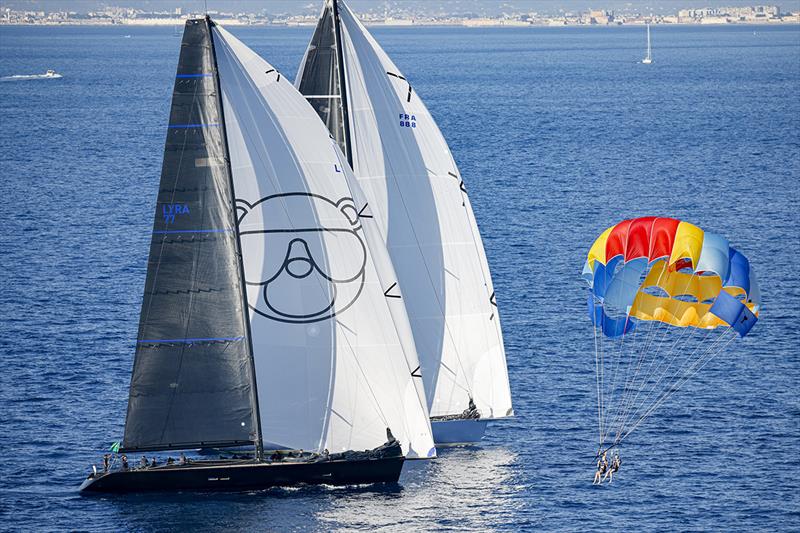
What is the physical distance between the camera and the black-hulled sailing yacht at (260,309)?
48.3 m

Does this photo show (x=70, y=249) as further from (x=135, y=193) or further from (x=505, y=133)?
(x=505, y=133)

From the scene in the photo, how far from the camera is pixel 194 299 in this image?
48719 millimetres

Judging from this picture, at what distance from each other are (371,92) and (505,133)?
385 feet

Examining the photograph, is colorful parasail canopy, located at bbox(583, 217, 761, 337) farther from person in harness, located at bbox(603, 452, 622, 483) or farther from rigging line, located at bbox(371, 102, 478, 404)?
rigging line, located at bbox(371, 102, 478, 404)

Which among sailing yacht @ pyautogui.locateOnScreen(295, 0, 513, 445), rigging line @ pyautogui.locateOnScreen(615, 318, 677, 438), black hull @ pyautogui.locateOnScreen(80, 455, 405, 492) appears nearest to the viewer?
black hull @ pyautogui.locateOnScreen(80, 455, 405, 492)

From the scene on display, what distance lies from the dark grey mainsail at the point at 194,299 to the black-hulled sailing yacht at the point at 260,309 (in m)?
0.05

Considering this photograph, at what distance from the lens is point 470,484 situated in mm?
51531

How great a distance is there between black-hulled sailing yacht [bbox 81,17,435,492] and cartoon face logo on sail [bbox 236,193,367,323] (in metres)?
0.05

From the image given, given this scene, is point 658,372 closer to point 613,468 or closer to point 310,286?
point 613,468

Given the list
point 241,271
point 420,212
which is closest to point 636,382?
point 420,212

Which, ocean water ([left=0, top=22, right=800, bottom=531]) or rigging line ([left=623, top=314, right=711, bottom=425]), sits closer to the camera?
ocean water ([left=0, top=22, right=800, bottom=531])

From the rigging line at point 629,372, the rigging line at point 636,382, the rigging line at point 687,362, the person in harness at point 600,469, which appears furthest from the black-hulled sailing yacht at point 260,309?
the rigging line at point 687,362

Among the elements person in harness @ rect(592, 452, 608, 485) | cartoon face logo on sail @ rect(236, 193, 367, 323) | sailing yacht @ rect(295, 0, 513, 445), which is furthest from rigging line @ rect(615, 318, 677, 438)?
cartoon face logo on sail @ rect(236, 193, 367, 323)

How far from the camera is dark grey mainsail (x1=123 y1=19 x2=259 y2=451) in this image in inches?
1891
